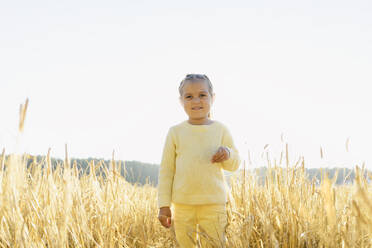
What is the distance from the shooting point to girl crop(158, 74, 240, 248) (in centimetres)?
189

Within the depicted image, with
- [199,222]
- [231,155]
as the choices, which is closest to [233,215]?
[199,222]

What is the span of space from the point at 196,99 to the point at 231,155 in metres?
0.41

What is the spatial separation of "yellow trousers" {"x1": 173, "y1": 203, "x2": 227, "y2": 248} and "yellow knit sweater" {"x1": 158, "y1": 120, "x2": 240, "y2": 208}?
55mm

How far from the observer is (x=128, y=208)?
278 centimetres

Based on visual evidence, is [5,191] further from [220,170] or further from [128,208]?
[128,208]

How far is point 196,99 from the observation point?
78.1 inches

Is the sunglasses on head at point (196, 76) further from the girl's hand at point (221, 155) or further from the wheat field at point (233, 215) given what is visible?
the wheat field at point (233, 215)

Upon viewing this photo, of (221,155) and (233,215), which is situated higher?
(221,155)

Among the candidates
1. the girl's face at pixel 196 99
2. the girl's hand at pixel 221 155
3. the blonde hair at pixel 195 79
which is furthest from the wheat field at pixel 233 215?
the blonde hair at pixel 195 79

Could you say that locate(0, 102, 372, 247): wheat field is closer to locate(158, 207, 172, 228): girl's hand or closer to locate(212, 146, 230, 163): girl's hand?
locate(158, 207, 172, 228): girl's hand

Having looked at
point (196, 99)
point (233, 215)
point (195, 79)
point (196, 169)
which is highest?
point (195, 79)

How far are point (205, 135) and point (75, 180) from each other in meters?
1.10

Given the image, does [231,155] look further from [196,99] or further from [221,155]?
[196,99]

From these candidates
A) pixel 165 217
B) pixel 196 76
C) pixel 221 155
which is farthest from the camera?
pixel 196 76
